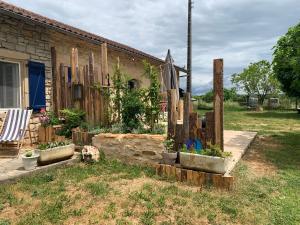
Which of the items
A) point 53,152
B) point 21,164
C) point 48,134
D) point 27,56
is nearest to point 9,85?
point 27,56

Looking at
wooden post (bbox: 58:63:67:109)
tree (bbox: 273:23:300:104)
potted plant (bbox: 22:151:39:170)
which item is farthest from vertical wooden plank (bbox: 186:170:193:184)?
tree (bbox: 273:23:300:104)

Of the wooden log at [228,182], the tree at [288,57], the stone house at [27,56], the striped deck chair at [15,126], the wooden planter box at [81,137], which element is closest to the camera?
the wooden log at [228,182]

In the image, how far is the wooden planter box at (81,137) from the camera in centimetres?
591

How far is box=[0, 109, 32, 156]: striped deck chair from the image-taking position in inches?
224

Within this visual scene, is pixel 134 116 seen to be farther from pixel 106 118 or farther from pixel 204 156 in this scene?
pixel 204 156

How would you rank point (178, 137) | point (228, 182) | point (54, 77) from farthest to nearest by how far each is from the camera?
point (54, 77) → point (178, 137) → point (228, 182)

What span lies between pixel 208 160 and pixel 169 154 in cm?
75

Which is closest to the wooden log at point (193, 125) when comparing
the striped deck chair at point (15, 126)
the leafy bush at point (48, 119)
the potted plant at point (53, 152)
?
the potted plant at point (53, 152)

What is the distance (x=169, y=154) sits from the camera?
15.1ft

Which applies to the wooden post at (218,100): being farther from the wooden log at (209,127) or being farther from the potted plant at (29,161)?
the potted plant at (29,161)

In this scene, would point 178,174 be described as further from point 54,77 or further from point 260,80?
point 260,80

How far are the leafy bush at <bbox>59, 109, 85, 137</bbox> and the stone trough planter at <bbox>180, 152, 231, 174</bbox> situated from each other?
310 centimetres

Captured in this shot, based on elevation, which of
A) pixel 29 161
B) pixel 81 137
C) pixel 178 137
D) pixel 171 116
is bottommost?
pixel 29 161

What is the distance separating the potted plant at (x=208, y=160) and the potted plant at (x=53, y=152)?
2288 mm
